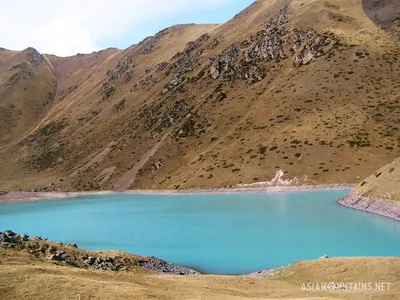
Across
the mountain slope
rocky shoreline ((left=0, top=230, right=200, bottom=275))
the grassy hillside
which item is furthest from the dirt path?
the grassy hillside

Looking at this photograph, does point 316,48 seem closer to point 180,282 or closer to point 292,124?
point 292,124

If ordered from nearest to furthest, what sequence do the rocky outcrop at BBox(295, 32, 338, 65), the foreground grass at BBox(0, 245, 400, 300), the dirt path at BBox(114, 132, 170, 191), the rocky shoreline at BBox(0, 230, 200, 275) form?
the foreground grass at BBox(0, 245, 400, 300) → the rocky shoreline at BBox(0, 230, 200, 275) → the dirt path at BBox(114, 132, 170, 191) → the rocky outcrop at BBox(295, 32, 338, 65)

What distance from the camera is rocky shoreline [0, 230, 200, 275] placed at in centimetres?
3650

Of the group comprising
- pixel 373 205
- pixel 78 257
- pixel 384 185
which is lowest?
pixel 78 257

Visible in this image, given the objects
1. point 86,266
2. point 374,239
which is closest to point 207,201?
point 374,239

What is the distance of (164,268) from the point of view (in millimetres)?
45438

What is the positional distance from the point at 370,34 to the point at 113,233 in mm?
160733

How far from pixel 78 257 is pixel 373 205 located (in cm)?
5491

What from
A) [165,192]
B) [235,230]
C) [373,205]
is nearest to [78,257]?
[235,230]

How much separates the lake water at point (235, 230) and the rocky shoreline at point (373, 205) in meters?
1.75

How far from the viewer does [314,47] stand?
598 feet

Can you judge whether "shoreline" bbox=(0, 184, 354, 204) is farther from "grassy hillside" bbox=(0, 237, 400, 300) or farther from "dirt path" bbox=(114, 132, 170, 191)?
"grassy hillside" bbox=(0, 237, 400, 300)

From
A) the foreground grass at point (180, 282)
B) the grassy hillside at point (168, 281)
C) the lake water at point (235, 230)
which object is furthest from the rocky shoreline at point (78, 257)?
the lake water at point (235, 230)

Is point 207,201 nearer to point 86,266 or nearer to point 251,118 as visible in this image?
point 251,118
